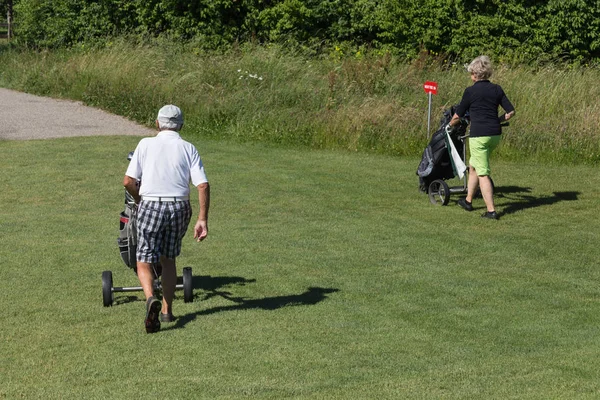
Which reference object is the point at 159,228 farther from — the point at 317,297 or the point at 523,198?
the point at 523,198

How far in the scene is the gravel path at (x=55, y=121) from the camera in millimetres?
19359

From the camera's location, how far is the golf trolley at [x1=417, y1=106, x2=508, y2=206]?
12.6 meters

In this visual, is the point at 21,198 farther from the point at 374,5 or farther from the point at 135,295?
the point at 374,5

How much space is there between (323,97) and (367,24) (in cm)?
1104

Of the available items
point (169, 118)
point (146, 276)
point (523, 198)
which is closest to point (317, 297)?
point (146, 276)

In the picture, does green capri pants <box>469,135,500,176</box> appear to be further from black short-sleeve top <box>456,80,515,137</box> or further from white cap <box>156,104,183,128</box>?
white cap <box>156,104,183,128</box>

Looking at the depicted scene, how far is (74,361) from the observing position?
655cm

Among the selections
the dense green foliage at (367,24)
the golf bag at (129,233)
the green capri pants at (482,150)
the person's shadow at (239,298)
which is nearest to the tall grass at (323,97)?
the dense green foliage at (367,24)

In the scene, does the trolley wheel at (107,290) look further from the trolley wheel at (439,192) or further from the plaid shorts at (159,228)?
the trolley wheel at (439,192)

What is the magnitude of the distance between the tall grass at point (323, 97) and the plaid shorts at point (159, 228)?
1049 centimetres

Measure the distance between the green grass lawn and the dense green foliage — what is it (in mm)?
13629

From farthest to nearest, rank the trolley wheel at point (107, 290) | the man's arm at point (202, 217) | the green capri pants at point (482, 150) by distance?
the green capri pants at point (482, 150)
the trolley wheel at point (107, 290)
the man's arm at point (202, 217)

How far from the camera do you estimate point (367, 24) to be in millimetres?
30484

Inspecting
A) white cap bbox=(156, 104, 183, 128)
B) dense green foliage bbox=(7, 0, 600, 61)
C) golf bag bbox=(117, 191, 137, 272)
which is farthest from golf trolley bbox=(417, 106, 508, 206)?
dense green foliage bbox=(7, 0, 600, 61)
